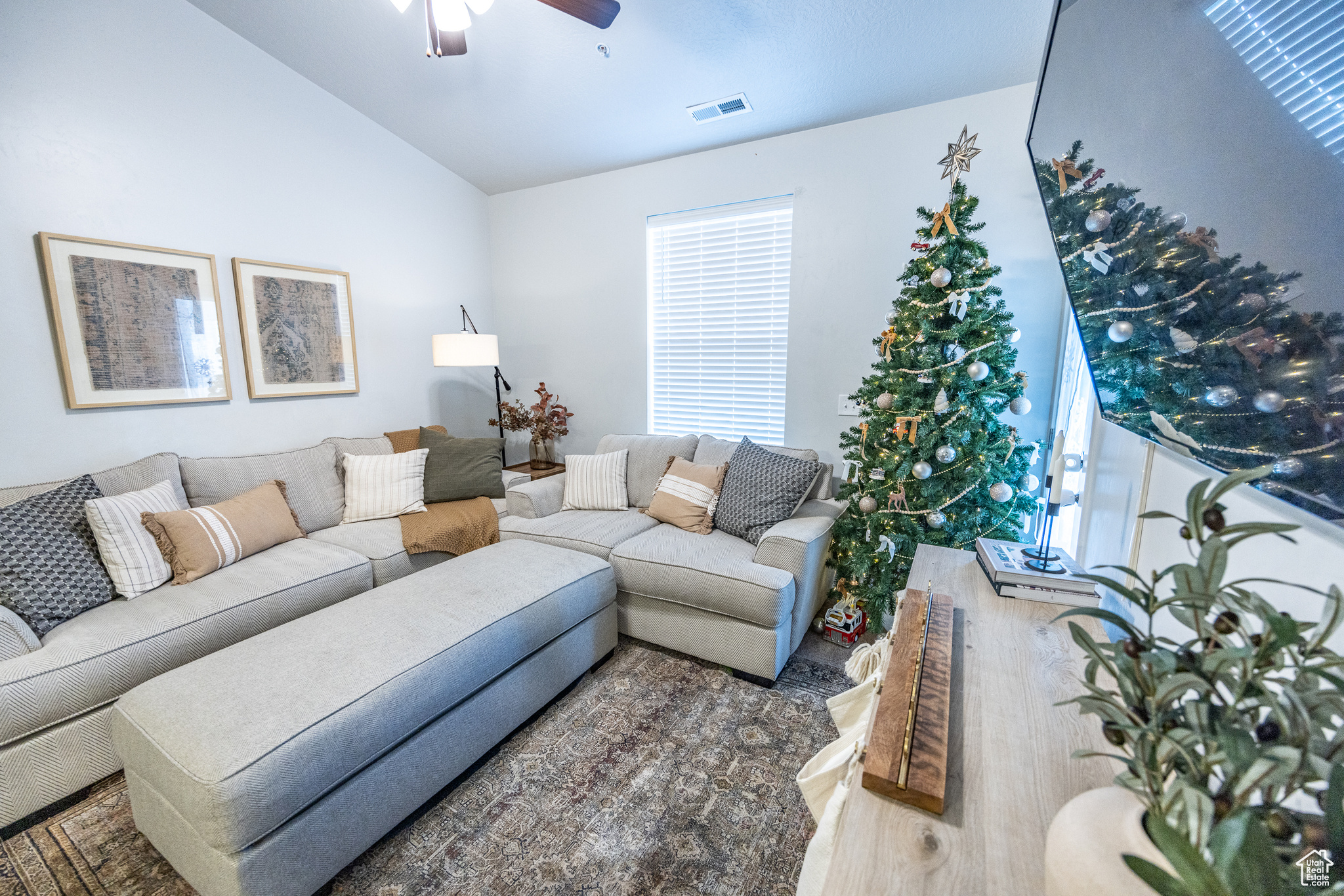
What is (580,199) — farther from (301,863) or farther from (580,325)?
(301,863)

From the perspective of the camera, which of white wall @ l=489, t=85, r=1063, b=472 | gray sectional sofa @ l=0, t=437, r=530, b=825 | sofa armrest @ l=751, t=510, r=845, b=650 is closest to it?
gray sectional sofa @ l=0, t=437, r=530, b=825

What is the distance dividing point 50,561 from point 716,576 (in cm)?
247

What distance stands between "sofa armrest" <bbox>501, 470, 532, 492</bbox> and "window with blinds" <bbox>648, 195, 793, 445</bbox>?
101 cm

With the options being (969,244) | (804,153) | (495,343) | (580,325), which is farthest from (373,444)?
(969,244)

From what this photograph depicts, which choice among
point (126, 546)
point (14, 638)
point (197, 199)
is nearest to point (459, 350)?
point (197, 199)

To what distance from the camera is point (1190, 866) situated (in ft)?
1.17

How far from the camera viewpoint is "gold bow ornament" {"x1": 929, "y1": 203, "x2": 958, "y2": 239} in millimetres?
2133

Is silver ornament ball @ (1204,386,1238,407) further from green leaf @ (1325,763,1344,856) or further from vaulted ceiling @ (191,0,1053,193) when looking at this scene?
vaulted ceiling @ (191,0,1053,193)

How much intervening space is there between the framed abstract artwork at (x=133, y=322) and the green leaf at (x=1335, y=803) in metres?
3.74

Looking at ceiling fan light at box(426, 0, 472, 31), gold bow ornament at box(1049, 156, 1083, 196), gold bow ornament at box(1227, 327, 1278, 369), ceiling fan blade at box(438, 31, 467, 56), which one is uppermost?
ceiling fan blade at box(438, 31, 467, 56)

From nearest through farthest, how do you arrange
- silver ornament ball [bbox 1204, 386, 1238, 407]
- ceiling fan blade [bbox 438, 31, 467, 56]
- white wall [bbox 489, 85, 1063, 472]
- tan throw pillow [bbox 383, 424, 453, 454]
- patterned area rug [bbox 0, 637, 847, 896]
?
1. silver ornament ball [bbox 1204, 386, 1238, 407]
2. patterned area rug [bbox 0, 637, 847, 896]
3. ceiling fan blade [bbox 438, 31, 467, 56]
4. white wall [bbox 489, 85, 1063, 472]
5. tan throw pillow [bbox 383, 424, 453, 454]

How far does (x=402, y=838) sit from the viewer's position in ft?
4.87

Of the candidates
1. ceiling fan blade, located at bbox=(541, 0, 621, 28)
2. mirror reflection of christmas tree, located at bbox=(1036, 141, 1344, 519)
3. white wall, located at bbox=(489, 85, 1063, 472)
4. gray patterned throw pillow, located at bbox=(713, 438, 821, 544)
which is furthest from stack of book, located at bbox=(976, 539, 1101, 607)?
ceiling fan blade, located at bbox=(541, 0, 621, 28)

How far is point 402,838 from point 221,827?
533mm
